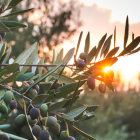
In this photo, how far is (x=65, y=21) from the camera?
295 inches

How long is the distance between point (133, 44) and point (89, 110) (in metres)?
0.18

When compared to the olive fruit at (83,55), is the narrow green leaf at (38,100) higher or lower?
lower

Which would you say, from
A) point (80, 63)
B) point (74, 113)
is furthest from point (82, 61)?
point (74, 113)

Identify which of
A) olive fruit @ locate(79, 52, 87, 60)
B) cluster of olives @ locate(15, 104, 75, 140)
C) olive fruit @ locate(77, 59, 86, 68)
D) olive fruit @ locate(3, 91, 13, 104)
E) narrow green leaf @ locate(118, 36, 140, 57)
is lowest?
cluster of olives @ locate(15, 104, 75, 140)

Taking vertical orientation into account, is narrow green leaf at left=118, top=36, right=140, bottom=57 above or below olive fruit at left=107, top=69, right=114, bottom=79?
above

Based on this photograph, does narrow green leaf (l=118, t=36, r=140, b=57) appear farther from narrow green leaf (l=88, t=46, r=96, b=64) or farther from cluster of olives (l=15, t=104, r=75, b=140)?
cluster of olives (l=15, t=104, r=75, b=140)

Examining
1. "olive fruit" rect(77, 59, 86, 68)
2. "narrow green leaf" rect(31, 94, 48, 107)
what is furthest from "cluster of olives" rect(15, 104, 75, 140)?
"olive fruit" rect(77, 59, 86, 68)

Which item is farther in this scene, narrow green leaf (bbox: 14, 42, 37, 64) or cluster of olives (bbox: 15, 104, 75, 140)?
narrow green leaf (bbox: 14, 42, 37, 64)

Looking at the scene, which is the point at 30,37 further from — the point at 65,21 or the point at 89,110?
the point at 89,110

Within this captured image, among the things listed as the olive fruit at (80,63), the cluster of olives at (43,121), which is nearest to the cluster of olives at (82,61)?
the olive fruit at (80,63)

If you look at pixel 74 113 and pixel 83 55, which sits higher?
pixel 83 55

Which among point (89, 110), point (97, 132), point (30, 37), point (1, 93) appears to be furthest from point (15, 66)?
point (30, 37)

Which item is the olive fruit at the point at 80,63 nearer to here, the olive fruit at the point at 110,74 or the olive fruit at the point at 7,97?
the olive fruit at the point at 110,74

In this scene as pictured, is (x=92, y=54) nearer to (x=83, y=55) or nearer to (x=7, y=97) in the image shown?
(x=83, y=55)
